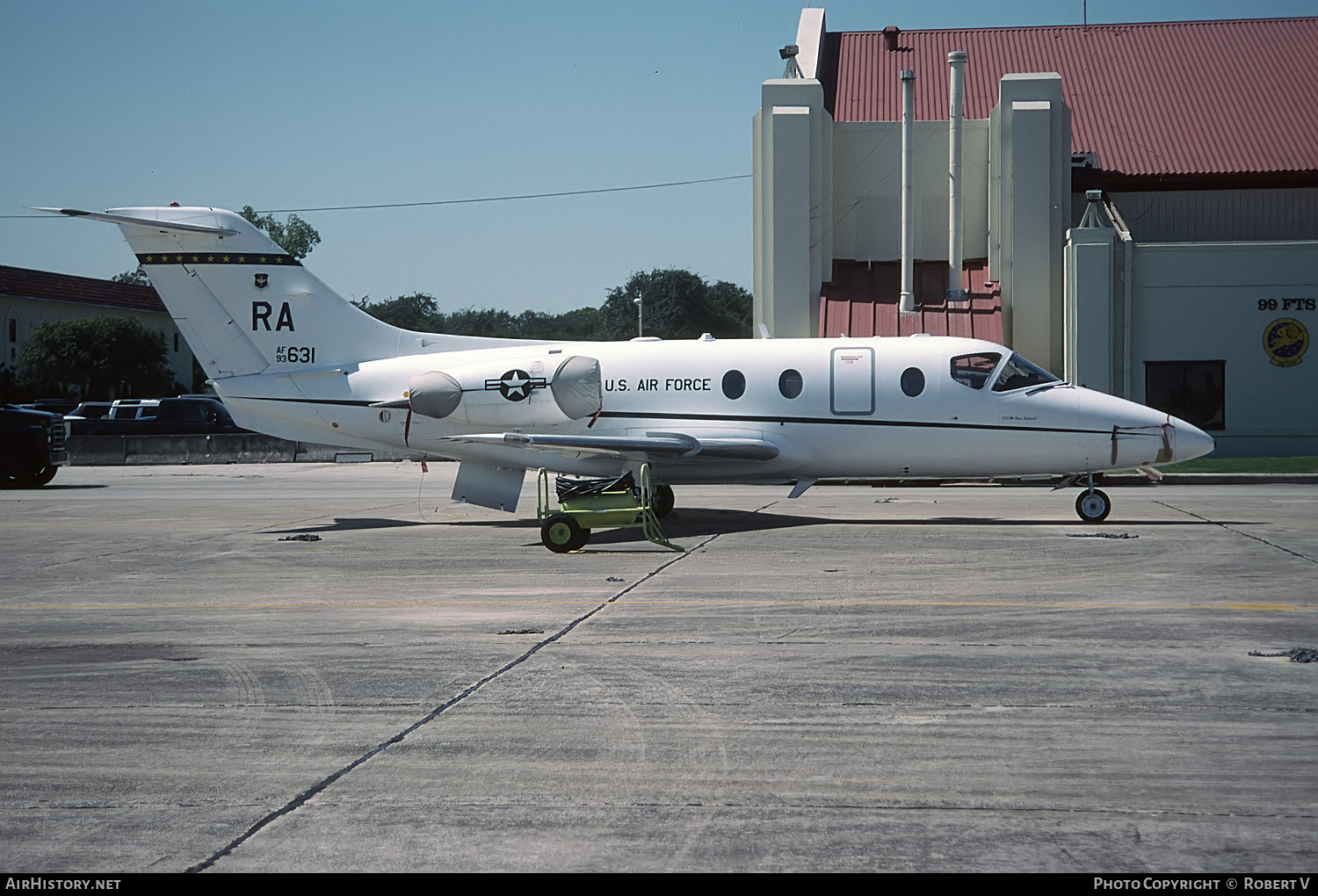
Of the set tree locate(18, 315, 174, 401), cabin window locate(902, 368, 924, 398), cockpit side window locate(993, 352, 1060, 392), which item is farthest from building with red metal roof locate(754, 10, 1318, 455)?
tree locate(18, 315, 174, 401)

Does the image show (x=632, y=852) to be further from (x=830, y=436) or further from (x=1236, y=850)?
(x=830, y=436)

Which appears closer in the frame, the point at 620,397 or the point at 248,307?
the point at 620,397

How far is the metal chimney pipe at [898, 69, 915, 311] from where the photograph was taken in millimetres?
32812

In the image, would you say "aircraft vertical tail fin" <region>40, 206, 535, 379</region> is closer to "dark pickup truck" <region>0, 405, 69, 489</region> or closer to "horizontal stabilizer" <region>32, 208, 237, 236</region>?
"horizontal stabilizer" <region>32, 208, 237, 236</region>

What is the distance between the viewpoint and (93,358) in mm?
76250

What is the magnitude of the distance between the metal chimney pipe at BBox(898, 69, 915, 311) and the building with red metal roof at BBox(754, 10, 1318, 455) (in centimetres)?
7

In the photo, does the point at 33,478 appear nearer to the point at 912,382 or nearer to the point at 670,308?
the point at 912,382

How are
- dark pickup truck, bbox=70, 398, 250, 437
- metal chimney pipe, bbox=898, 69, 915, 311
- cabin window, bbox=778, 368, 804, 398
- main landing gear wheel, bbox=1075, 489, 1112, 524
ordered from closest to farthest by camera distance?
1. main landing gear wheel, bbox=1075, 489, 1112, 524
2. cabin window, bbox=778, 368, 804, 398
3. metal chimney pipe, bbox=898, 69, 915, 311
4. dark pickup truck, bbox=70, 398, 250, 437

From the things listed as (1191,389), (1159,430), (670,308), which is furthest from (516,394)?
(670,308)

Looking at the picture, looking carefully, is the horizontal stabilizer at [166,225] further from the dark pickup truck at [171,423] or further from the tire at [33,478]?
the dark pickup truck at [171,423]

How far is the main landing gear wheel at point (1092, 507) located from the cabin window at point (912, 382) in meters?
2.81

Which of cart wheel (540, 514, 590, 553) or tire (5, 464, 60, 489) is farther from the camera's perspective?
tire (5, 464, 60, 489)

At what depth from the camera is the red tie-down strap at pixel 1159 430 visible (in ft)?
56.2

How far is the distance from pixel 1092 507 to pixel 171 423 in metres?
34.8
